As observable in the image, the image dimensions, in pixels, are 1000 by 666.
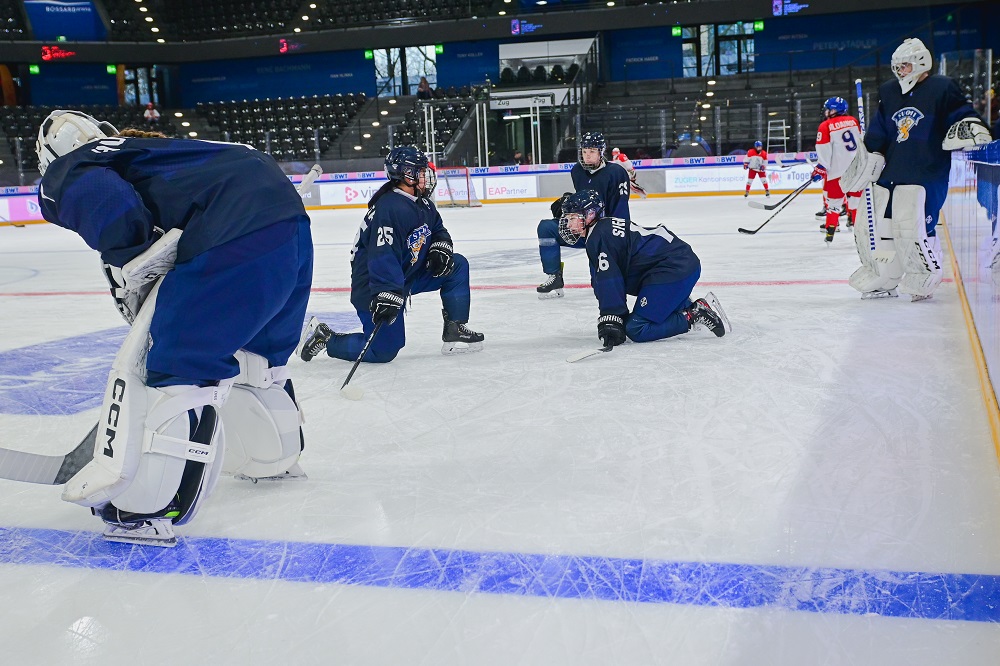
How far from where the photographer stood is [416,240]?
13.7 feet

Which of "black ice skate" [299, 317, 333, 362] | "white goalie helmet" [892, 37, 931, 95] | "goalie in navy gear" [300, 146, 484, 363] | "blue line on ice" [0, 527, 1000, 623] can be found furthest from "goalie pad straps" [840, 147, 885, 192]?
"blue line on ice" [0, 527, 1000, 623]

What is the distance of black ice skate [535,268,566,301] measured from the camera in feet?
20.1

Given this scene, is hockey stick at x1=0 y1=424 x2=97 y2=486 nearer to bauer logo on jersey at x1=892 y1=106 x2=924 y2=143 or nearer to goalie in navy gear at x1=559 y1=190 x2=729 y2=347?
goalie in navy gear at x1=559 y1=190 x2=729 y2=347

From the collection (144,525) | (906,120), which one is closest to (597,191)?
(906,120)

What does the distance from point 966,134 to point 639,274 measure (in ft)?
5.79

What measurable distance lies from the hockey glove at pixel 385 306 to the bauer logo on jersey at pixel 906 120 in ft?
9.69

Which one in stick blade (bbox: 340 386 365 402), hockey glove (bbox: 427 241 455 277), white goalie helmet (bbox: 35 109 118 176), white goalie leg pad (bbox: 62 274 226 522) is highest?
white goalie helmet (bbox: 35 109 118 176)

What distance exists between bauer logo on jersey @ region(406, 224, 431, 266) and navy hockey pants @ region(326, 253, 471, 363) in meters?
0.18

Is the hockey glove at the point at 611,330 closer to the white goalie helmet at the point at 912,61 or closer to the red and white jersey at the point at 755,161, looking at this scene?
the white goalie helmet at the point at 912,61

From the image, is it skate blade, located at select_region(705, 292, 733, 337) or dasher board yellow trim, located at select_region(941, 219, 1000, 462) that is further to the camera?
skate blade, located at select_region(705, 292, 733, 337)

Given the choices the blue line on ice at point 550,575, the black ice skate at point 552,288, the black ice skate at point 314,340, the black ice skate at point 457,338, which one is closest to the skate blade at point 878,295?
the black ice skate at point 552,288

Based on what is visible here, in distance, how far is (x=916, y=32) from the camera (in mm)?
21547

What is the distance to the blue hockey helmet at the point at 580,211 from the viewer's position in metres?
4.41

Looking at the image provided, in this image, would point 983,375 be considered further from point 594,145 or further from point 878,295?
point 594,145
